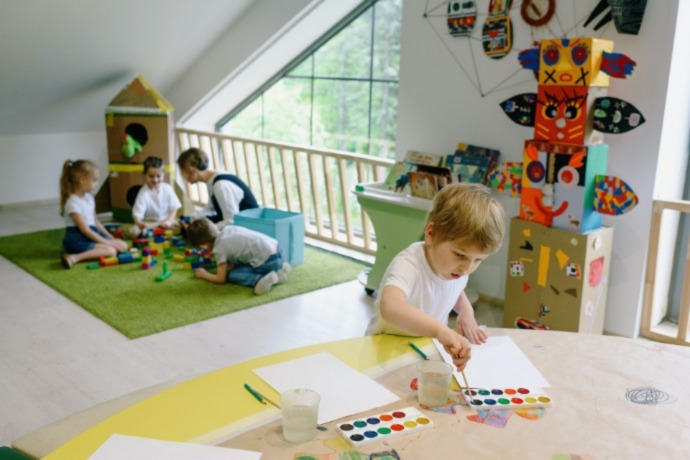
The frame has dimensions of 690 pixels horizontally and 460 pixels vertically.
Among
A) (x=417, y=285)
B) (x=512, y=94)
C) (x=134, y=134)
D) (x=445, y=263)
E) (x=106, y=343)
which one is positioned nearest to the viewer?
(x=445, y=263)

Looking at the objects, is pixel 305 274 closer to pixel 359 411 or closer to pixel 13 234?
pixel 13 234

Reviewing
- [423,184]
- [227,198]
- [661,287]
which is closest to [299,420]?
[423,184]

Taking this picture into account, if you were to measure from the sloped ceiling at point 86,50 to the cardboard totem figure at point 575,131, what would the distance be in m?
2.88

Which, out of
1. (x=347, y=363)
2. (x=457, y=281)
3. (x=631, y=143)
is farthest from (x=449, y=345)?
(x=631, y=143)

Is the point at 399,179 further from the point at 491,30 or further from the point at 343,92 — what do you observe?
the point at 343,92

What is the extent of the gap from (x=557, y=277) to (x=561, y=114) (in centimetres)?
70

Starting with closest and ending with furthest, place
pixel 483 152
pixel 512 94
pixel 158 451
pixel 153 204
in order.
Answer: pixel 158 451, pixel 512 94, pixel 483 152, pixel 153 204

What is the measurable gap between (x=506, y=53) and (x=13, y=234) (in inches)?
146

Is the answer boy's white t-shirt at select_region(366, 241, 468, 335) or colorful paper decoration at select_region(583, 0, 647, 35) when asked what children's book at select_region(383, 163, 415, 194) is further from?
boy's white t-shirt at select_region(366, 241, 468, 335)

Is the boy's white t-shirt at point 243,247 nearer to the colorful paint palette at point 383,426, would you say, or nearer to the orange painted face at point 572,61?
the orange painted face at point 572,61

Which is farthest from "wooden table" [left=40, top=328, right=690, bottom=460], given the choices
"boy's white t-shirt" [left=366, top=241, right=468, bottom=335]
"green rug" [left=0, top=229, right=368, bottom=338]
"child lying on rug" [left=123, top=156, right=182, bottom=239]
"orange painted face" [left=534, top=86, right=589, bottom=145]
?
"child lying on rug" [left=123, top=156, right=182, bottom=239]

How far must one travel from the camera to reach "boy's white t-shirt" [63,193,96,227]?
161 inches

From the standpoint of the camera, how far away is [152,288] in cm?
363

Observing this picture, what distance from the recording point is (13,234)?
4.76 metres
